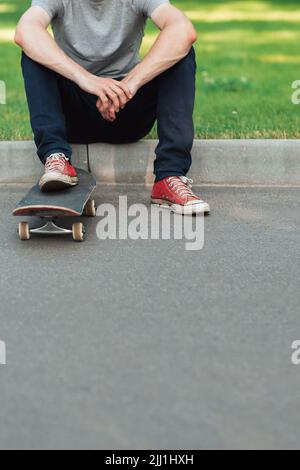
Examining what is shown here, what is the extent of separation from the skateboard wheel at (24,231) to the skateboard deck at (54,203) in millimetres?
58

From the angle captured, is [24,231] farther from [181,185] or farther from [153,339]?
[153,339]

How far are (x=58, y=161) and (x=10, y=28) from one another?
6892mm

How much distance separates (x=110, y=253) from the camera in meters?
4.19

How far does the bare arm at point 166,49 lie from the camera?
4.78 m

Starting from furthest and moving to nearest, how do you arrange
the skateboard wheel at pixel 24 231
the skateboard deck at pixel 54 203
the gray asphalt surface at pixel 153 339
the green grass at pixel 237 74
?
the green grass at pixel 237 74, the skateboard wheel at pixel 24 231, the skateboard deck at pixel 54 203, the gray asphalt surface at pixel 153 339

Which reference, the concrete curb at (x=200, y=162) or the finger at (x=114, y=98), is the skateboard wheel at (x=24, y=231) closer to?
the finger at (x=114, y=98)

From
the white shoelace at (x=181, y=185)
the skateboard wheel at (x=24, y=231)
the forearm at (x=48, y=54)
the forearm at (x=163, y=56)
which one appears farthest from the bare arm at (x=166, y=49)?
the skateboard wheel at (x=24, y=231)

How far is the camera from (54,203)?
4.28 m

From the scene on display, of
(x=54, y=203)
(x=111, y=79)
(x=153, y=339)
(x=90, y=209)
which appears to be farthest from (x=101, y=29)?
(x=153, y=339)

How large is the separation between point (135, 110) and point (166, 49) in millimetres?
435

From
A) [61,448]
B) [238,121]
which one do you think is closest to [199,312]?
[61,448]

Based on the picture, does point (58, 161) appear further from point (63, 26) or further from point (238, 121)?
point (238, 121)

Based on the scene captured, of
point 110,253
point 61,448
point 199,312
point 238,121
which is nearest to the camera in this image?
point 61,448

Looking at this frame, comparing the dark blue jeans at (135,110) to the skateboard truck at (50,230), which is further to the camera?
the dark blue jeans at (135,110)
